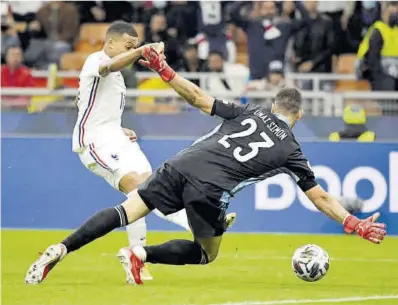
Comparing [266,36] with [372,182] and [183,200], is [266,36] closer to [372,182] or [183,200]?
[372,182]

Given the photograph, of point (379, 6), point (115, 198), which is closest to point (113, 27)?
point (115, 198)

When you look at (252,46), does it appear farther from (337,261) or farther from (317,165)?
(337,261)

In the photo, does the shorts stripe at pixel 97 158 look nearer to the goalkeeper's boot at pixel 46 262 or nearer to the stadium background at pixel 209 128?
the stadium background at pixel 209 128

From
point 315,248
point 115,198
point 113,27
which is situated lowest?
point 115,198

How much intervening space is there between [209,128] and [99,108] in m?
5.41

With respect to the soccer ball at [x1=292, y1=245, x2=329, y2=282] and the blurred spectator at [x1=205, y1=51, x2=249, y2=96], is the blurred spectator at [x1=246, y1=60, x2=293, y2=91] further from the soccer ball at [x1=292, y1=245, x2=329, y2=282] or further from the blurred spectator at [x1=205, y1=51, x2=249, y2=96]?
the soccer ball at [x1=292, y1=245, x2=329, y2=282]

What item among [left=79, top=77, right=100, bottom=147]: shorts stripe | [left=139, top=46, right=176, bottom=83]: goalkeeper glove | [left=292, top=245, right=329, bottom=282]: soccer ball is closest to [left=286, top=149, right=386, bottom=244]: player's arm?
[left=292, top=245, right=329, bottom=282]: soccer ball

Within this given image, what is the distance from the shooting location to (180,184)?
1064 cm

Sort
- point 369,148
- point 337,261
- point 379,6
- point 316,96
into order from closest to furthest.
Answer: point 337,261
point 369,148
point 316,96
point 379,6

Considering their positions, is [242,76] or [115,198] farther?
[242,76]

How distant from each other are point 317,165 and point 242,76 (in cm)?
419

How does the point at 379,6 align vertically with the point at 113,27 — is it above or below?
below

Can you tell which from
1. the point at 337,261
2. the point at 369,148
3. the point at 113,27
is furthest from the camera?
the point at 369,148

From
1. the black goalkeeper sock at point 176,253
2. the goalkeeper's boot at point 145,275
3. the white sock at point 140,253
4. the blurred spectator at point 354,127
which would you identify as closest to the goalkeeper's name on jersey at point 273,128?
the black goalkeeper sock at point 176,253
